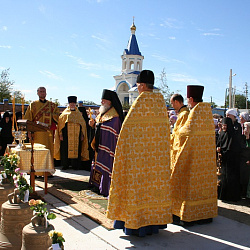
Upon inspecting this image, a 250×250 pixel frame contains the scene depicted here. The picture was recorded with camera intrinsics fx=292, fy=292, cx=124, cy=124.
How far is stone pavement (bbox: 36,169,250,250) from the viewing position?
11.8 ft

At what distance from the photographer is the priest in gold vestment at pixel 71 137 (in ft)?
26.9

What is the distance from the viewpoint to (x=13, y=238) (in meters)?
3.36

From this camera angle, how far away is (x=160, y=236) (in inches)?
A: 153

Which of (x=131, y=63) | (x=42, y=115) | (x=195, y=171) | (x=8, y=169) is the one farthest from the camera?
(x=131, y=63)

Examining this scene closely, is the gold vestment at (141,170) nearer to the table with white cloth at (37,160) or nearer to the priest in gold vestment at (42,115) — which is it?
the table with white cloth at (37,160)

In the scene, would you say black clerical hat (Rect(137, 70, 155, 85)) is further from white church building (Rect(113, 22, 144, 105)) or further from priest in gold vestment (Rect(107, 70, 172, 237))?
white church building (Rect(113, 22, 144, 105))

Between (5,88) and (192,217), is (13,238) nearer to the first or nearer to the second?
(192,217)

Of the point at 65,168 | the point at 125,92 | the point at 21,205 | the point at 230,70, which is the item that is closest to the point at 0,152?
the point at 65,168

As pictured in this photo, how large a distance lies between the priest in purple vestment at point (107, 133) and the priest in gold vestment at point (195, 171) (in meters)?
1.47

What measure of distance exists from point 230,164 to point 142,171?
2666 millimetres

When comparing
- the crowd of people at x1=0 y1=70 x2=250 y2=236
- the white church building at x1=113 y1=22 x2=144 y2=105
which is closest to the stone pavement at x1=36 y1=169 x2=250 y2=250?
the crowd of people at x1=0 y1=70 x2=250 y2=236

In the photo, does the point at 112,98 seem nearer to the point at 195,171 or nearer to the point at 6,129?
the point at 195,171

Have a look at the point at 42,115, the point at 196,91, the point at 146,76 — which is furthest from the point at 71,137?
the point at 146,76

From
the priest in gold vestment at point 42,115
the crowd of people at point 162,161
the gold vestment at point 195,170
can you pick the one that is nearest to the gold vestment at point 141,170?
the crowd of people at point 162,161
